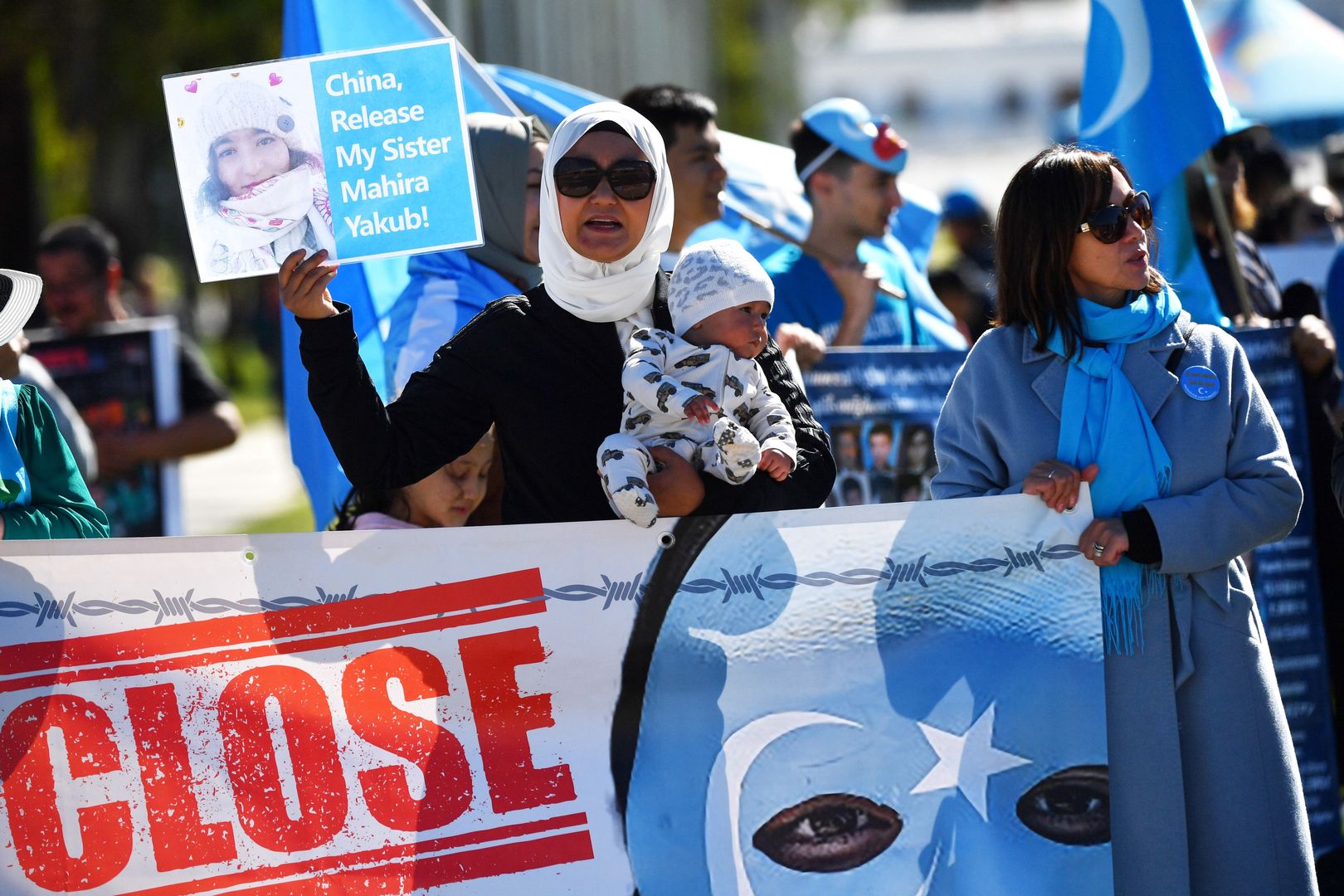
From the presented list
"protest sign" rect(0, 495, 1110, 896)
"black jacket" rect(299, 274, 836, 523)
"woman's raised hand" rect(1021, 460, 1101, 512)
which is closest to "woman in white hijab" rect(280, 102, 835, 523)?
"black jacket" rect(299, 274, 836, 523)

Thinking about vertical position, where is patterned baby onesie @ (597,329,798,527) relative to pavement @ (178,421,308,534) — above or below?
above

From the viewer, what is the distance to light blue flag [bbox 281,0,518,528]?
4.62 m

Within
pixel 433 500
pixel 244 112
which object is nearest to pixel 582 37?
pixel 433 500

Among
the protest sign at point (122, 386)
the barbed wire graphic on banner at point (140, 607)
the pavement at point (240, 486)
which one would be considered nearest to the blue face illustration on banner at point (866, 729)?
the barbed wire graphic on banner at point (140, 607)

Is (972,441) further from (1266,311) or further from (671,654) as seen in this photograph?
(1266,311)

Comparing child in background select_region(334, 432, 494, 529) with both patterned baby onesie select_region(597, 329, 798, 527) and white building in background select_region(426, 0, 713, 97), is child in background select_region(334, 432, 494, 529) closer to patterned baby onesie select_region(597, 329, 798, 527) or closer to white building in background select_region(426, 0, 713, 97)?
patterned baby onesie select_region(597, 329, 798, 527)

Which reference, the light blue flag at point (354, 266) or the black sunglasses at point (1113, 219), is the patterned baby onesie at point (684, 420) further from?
the light blue flag at point (354, 266)

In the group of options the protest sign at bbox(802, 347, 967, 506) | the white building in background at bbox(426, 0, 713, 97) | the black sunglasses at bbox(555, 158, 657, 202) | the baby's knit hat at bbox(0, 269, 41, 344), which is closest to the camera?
the black sunglasses at bbox(555, 158, 657, 202)

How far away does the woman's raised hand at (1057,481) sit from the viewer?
10.4 ft

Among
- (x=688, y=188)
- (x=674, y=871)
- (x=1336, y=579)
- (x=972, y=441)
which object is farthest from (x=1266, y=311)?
(x=674, y=871)

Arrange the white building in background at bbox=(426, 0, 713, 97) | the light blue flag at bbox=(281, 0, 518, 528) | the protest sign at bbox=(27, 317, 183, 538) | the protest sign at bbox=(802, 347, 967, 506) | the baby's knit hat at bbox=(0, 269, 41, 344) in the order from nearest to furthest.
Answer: the baby's knit hat at bbox=(0, 269, 41, 344)
the light blue flag at bbox=(281, 0, 518, 528)
the protest sign at bbox=(802, 347, 967, 506)
the protest sign at bbox=(27, 317, 183, 538)
the white building in background at bbox=(426, 0, 713, 97)

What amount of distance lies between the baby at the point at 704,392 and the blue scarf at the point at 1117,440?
57 cm

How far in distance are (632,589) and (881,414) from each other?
2016 millimetres

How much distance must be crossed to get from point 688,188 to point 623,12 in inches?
454
